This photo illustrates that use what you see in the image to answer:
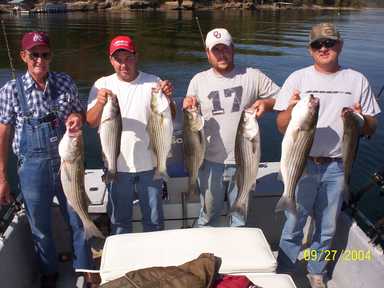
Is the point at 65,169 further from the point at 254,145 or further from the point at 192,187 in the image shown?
the point at 254,145

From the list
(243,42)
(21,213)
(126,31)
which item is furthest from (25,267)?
(126,31)

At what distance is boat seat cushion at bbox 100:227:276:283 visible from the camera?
298 centimetres

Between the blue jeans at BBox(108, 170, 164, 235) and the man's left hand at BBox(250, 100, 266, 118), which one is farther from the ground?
the man's left hand at BBox(250, 100, 266, 118)

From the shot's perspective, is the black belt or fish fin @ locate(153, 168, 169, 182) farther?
fish fin @ locate(153, 168, 169, 182)

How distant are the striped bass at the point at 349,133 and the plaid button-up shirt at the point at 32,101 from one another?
8.22 feet

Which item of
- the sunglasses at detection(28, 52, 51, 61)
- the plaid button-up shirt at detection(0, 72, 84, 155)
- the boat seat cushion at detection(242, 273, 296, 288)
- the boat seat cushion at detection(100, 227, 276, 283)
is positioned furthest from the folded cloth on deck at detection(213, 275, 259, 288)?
the sunglasses at detection(28, 52, 51, 61)

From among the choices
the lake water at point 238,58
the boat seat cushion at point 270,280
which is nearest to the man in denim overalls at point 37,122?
the boat seat cushion at point 270,280

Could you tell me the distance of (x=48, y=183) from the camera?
12.5 feet

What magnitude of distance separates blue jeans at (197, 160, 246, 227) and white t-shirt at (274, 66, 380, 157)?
860mm

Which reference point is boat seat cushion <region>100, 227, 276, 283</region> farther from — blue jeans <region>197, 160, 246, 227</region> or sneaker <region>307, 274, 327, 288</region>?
sneaker <region>307, 274, 327, 288</region>

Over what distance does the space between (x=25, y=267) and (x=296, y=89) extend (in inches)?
127

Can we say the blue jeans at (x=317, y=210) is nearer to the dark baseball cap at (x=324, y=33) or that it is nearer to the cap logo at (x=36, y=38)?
the dark baseball cap at (x=324, y=33)

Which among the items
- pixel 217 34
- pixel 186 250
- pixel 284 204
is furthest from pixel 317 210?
pixel 217 34

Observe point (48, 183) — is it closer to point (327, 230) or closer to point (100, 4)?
point (327, 230)
